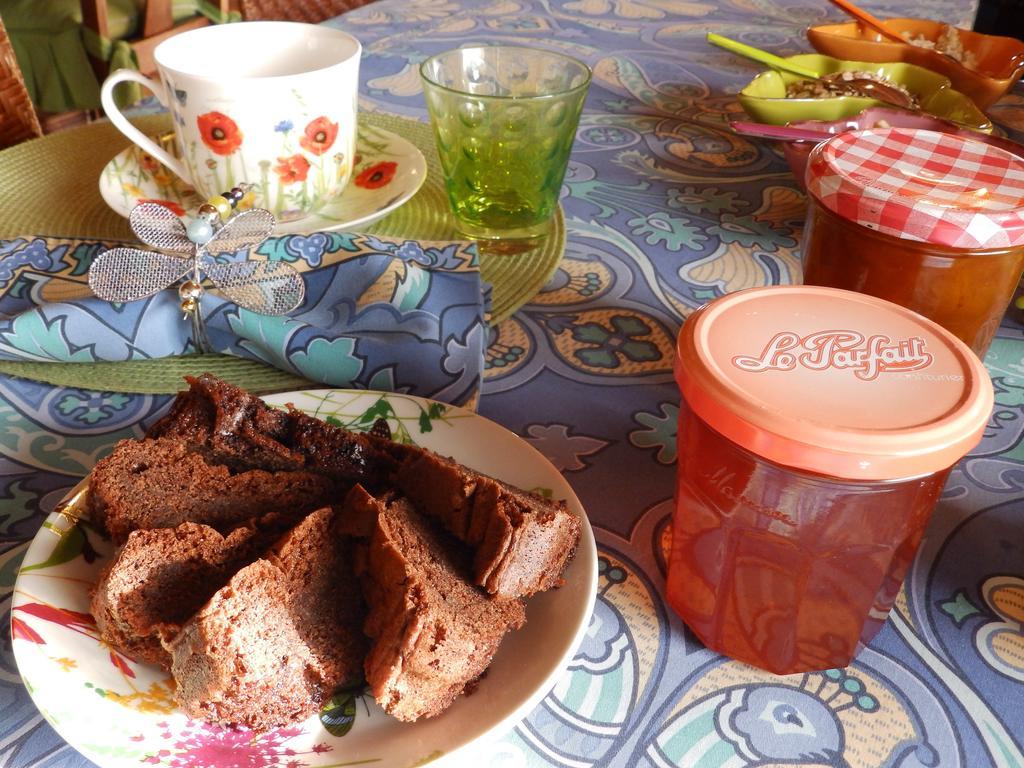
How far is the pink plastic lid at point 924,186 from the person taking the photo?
596 mm

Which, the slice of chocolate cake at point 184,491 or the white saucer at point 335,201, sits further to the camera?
the white saucer at point 335,201

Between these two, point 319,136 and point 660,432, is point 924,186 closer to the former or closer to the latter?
point 660,432

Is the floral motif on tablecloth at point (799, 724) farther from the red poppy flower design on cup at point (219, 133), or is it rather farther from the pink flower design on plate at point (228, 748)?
the red poppy flower design on cup at point (219, 133)

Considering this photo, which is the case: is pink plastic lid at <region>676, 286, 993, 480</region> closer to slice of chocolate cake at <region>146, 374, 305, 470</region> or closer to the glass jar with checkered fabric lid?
the glass jar with checkered fabric lid

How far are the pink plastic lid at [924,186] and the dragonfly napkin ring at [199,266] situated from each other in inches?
18.9

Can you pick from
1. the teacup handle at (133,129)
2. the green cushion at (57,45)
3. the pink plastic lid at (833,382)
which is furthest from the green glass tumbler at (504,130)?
the green cushion at (57,45)

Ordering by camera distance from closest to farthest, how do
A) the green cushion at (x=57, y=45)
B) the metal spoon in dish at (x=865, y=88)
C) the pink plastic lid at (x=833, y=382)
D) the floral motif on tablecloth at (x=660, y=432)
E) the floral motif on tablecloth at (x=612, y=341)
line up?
the pink plastic lid at (x=833, y=382)
the floral motif on tablecloth at (x=660, y=432)
the floral motif on tablecloth at (x=612, y=341)
the metal spoon in dish at (x=865, y=88)
the green cushion at (x=57, y=45)

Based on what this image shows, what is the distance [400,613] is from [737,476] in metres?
0.22

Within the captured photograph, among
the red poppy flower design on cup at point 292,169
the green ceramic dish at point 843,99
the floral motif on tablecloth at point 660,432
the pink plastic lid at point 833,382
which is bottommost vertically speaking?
the floral motif on tablecloth at point 660,432

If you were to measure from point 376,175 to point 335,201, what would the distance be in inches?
2.6

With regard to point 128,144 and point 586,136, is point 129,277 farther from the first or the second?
point 586,136

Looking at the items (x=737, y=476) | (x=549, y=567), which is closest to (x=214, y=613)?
(x=549, y=567)

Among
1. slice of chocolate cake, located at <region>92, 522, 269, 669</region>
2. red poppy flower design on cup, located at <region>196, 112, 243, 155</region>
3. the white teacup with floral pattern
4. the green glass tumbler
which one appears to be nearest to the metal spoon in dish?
the green glass tumbler

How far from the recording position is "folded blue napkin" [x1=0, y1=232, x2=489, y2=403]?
76cm
